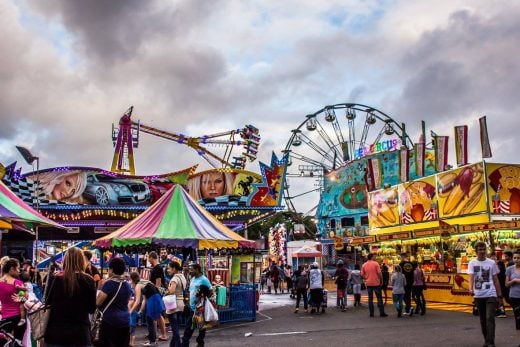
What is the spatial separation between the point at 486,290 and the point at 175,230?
7850mm

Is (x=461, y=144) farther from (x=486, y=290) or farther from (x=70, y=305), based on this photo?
(x=70, y=305)

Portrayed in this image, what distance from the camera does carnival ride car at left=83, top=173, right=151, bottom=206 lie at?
28.3m

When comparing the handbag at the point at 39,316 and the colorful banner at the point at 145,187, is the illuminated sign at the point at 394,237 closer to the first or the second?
the colorful banner at the point at 145,187

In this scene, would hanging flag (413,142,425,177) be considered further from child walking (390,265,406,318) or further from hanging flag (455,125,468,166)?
child walking (390,265,406,318)

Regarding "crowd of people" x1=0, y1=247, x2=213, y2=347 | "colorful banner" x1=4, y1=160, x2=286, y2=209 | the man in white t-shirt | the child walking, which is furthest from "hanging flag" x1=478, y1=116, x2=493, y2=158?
"crowd of people" x1=0, y1=247, x2=213, y2=347

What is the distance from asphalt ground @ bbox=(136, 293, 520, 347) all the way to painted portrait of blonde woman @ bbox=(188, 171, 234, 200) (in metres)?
14.4

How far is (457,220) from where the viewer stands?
2133 centimetres

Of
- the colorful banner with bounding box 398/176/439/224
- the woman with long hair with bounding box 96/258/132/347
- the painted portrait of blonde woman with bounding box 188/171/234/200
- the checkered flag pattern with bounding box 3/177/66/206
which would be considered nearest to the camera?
the woman with long hair with bounding box 96/258/132/347

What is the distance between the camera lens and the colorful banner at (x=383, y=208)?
26438 millimetres

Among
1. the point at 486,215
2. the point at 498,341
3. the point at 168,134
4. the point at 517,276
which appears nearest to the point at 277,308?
the point at 486,215

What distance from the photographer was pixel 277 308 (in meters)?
18.8

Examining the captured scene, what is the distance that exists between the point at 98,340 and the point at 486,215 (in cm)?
1683

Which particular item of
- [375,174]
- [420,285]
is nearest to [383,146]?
[375,174]

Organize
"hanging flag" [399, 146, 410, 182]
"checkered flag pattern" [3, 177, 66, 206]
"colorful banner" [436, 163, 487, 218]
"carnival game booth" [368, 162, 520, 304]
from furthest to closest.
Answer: "hanging flag" [399, 146, 410, 182] < "checkered flag pattern" [3, 177, 66, 206] < "colorful banner" [436, 163, 487, 218] < "carnival game booth" [368, 162, 520, 304]
